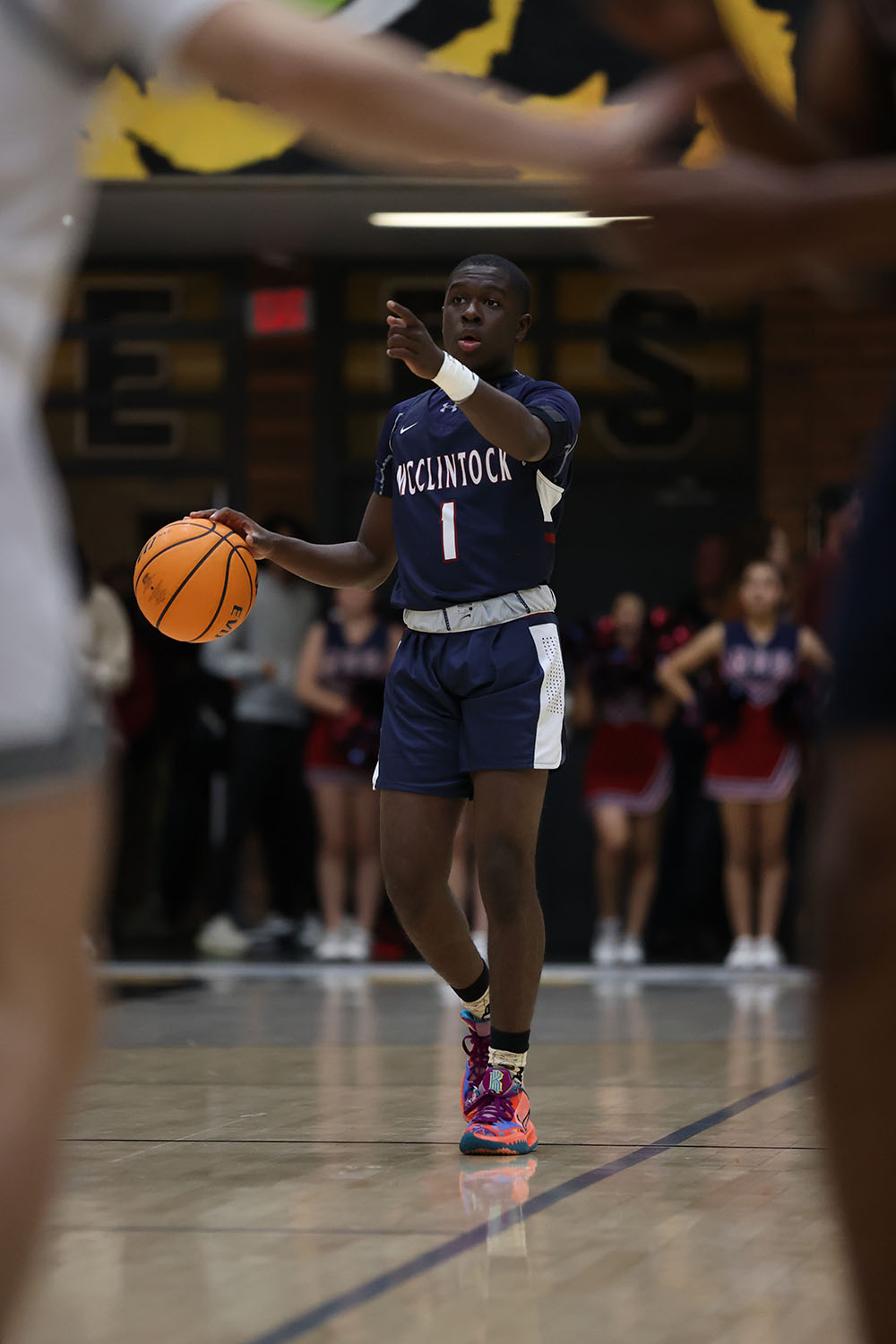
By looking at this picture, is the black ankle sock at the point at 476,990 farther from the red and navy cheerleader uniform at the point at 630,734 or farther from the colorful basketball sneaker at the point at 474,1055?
the red and navy cheerleader uniform at the point at 630,734

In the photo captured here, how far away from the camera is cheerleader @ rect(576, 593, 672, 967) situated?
Result: 10844 millimetres

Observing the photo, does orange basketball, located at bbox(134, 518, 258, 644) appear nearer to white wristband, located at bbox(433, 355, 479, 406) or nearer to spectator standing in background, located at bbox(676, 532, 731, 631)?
white wristband, located at bbox(433, 355, 479, 406)

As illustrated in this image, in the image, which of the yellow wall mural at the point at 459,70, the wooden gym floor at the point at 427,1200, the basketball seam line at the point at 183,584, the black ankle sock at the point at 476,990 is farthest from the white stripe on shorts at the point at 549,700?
the yellow wall mural at the point at 459,70

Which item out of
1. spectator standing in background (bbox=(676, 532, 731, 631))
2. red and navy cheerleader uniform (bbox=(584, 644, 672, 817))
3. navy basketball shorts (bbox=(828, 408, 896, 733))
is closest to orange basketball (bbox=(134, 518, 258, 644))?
navy basketball shorts (bbox=(828, 408, 896, 733))

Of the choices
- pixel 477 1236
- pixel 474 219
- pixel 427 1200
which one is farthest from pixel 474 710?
pixel 474 219

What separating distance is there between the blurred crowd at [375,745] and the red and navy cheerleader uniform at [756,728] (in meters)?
0.01

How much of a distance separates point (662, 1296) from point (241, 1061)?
3.42m

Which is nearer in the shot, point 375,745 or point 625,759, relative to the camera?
point 375,745

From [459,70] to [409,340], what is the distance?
22.3 feet

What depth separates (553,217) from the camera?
1166 centimetres

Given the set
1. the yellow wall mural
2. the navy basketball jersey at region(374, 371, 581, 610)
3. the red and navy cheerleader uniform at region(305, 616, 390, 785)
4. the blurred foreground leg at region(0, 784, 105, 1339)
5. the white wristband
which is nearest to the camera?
the blurred foreground leg at region(0, 784, 105, 1339)

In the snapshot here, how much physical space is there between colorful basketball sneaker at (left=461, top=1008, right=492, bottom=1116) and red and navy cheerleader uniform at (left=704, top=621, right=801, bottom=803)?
5414mm

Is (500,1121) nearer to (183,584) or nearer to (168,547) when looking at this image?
(183,584)

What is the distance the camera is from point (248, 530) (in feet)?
16.4
